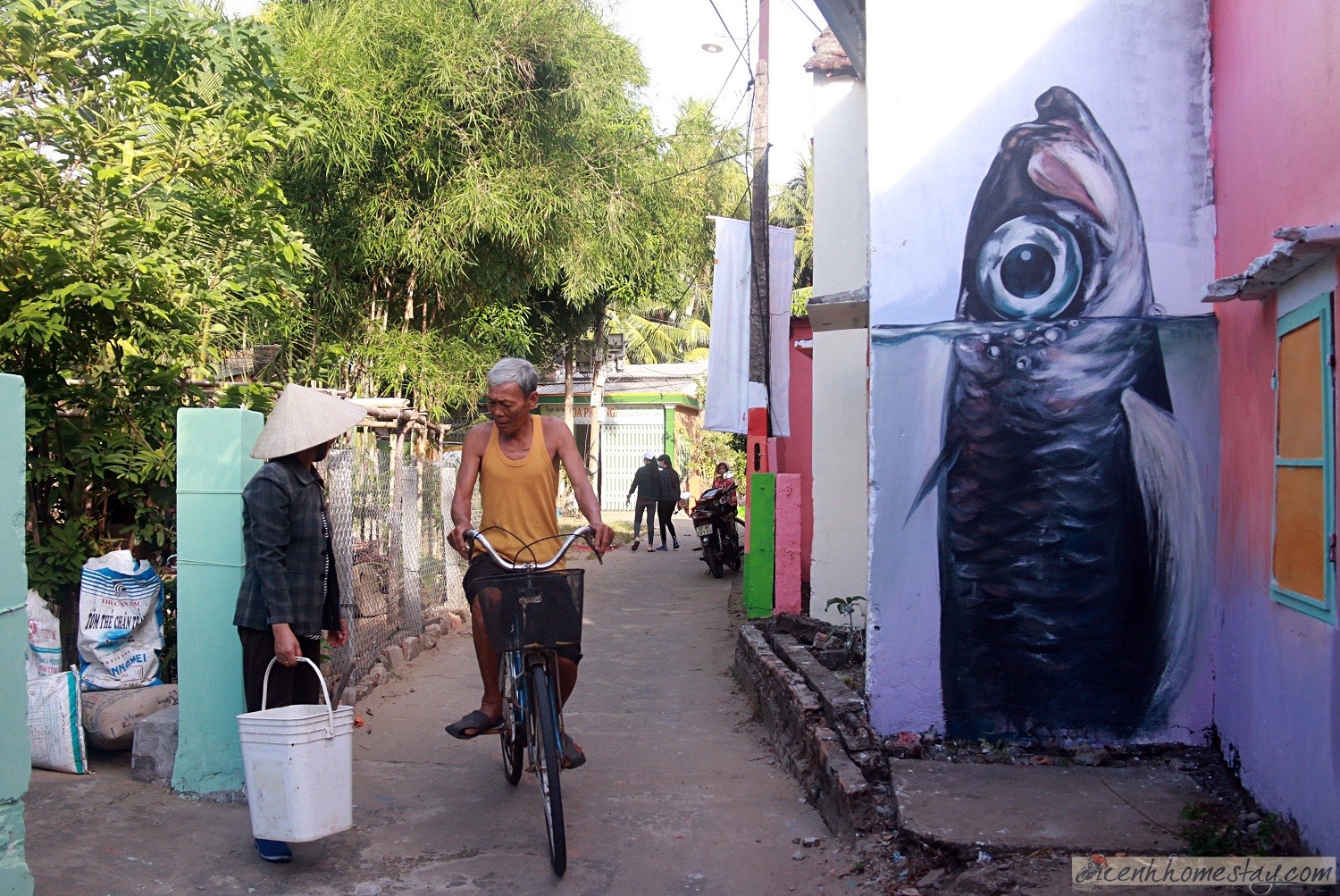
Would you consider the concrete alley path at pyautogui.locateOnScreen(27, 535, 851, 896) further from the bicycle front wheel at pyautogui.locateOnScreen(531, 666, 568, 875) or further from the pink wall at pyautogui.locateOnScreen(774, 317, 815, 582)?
the pink wall at pyautogui.locateOnScreen(774, 317, 815, 582)

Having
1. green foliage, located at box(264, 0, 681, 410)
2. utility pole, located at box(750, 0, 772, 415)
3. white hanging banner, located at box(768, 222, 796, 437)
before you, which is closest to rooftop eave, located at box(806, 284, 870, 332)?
utility pole, located at box(750, 0, 772, 415)

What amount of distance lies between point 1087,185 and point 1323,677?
2.72 meters

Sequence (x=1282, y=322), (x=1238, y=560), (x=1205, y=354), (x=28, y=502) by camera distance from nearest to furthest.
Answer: (x=1282, y=322) → (x=1238, y=560) → (x=1205, y=354) → (x=28, y=502)

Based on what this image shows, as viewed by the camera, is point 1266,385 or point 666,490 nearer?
point 1266,385

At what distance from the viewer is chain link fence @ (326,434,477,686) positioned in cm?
739

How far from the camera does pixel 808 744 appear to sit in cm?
559

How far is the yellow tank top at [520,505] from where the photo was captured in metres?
5.10

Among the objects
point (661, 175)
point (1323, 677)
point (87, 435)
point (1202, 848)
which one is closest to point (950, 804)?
point (1202, 848)

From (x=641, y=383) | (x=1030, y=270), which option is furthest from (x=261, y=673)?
(x=641, y=383)

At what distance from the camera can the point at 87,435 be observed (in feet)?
19.5

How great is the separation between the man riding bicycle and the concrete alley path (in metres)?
0.57

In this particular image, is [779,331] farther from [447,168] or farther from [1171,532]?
[1171,532]

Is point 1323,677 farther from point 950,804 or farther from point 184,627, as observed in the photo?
point 184,627

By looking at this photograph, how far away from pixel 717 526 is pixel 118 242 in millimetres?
10695
